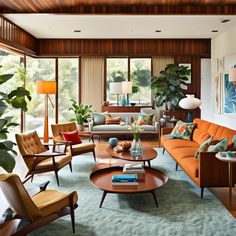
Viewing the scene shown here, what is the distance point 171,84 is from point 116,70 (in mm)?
2015

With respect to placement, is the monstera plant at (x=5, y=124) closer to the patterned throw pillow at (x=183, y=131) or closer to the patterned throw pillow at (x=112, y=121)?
the patterned throw pillow at (x=183, y=131)

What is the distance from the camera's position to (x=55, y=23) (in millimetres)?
7102

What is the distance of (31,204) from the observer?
8.50 ft

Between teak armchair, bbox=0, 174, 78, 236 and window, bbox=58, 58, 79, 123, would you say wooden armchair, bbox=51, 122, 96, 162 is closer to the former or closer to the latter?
teak armchair, bbox=0, 174, 78, 236

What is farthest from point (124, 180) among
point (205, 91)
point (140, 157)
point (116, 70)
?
point (205, 91)

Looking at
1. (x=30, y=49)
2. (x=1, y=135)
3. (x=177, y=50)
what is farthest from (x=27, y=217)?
(x=177, y=50)

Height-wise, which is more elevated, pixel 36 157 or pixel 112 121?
pixel 112 121

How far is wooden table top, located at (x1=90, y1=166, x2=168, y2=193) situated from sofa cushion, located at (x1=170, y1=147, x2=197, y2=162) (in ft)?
2.31

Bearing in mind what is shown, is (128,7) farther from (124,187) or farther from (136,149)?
(124,187)

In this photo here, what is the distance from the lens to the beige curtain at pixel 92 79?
936cm

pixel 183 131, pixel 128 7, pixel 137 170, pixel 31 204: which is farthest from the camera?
pixel 183 131

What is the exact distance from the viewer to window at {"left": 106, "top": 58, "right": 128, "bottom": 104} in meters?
9.45

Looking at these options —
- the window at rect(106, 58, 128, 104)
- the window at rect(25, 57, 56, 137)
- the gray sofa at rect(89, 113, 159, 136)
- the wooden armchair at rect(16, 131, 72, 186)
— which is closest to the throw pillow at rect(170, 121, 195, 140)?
the gray sofa at rect(89, 113, 159, 136)

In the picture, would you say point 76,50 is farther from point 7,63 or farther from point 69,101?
point 7,63
